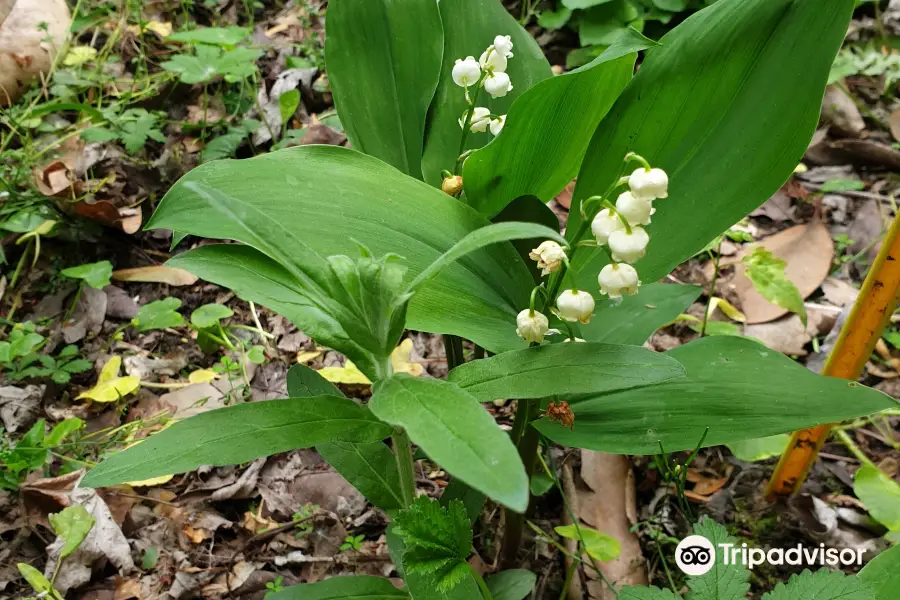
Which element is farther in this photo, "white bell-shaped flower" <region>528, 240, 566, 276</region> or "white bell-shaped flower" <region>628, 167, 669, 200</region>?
"white bell-shaped flower" <region>528, 240, 566, 276</region>

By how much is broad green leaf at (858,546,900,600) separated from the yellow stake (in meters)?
0.23

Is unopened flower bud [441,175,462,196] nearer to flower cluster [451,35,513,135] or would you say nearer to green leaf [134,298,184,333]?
flower cluster [451,35,513,135]

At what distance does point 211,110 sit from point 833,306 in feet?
7.03

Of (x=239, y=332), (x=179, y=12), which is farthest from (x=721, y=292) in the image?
(x=179, y=12)

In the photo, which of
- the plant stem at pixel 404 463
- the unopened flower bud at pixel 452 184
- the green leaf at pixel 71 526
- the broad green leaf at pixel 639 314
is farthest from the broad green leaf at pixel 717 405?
the green leaf at pixel 71 526

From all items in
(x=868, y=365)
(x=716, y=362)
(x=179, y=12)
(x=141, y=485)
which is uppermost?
(x=179, y=12)

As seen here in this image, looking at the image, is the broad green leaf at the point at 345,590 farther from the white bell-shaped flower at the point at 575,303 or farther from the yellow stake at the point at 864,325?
the yellow stake at the point at 864,325

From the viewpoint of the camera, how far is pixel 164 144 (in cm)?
220

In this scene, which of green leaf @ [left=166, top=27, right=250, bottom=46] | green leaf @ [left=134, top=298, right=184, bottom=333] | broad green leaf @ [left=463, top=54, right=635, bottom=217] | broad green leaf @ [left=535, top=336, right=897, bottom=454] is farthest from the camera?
green leaf @ [left=166, top=27, right=250, bottom=46]

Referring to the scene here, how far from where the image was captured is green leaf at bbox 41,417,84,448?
140 centimetres

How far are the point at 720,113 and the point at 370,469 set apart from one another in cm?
81

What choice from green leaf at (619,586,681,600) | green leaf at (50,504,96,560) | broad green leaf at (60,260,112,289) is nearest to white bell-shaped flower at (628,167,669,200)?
green leaf at (619,586,681,600)

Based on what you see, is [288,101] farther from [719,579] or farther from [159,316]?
[719,579]

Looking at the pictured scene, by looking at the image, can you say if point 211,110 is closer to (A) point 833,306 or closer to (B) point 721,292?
(B) point 721,292
